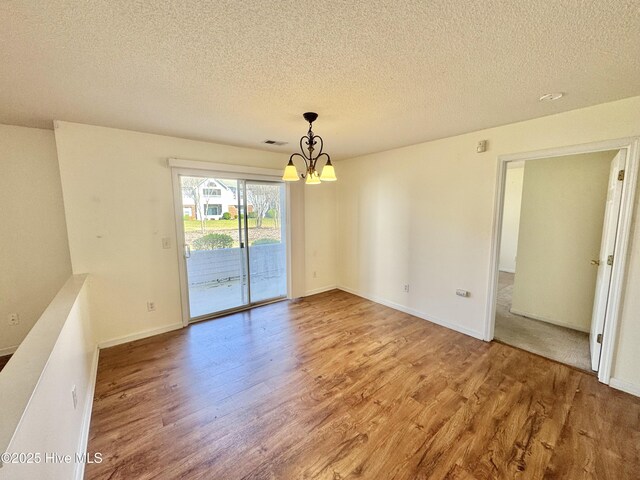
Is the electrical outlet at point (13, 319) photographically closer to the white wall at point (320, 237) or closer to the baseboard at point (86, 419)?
the baseboard at point (86, 419)

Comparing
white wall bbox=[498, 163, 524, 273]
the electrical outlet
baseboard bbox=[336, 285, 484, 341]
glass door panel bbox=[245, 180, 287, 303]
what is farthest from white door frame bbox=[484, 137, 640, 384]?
the electrical outlet

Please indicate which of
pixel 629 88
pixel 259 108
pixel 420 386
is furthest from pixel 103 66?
pixel 629 88

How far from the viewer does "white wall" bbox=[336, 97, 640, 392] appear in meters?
2.26

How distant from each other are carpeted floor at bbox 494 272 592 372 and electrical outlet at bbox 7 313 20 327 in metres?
5.46

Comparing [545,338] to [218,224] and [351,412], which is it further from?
[218,224]

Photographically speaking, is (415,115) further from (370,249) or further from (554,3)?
(370,249)

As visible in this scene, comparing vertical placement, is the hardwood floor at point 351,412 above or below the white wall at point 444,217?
below

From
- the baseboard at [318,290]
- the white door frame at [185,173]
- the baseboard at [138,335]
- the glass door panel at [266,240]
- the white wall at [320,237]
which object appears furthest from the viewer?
the baseboard at [318,290]

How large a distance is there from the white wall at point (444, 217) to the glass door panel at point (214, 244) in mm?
1953

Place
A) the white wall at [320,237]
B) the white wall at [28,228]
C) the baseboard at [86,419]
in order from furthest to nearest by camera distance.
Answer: the white wall at [320,237] < the white wall at [28,228] < the baseboard at [86,419]

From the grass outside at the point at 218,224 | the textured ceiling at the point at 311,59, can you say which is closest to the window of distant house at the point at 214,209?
the grass outside at the point at 218,224

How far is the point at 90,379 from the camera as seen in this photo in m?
2.28

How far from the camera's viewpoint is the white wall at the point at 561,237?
318cm

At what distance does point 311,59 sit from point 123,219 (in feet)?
9.02
